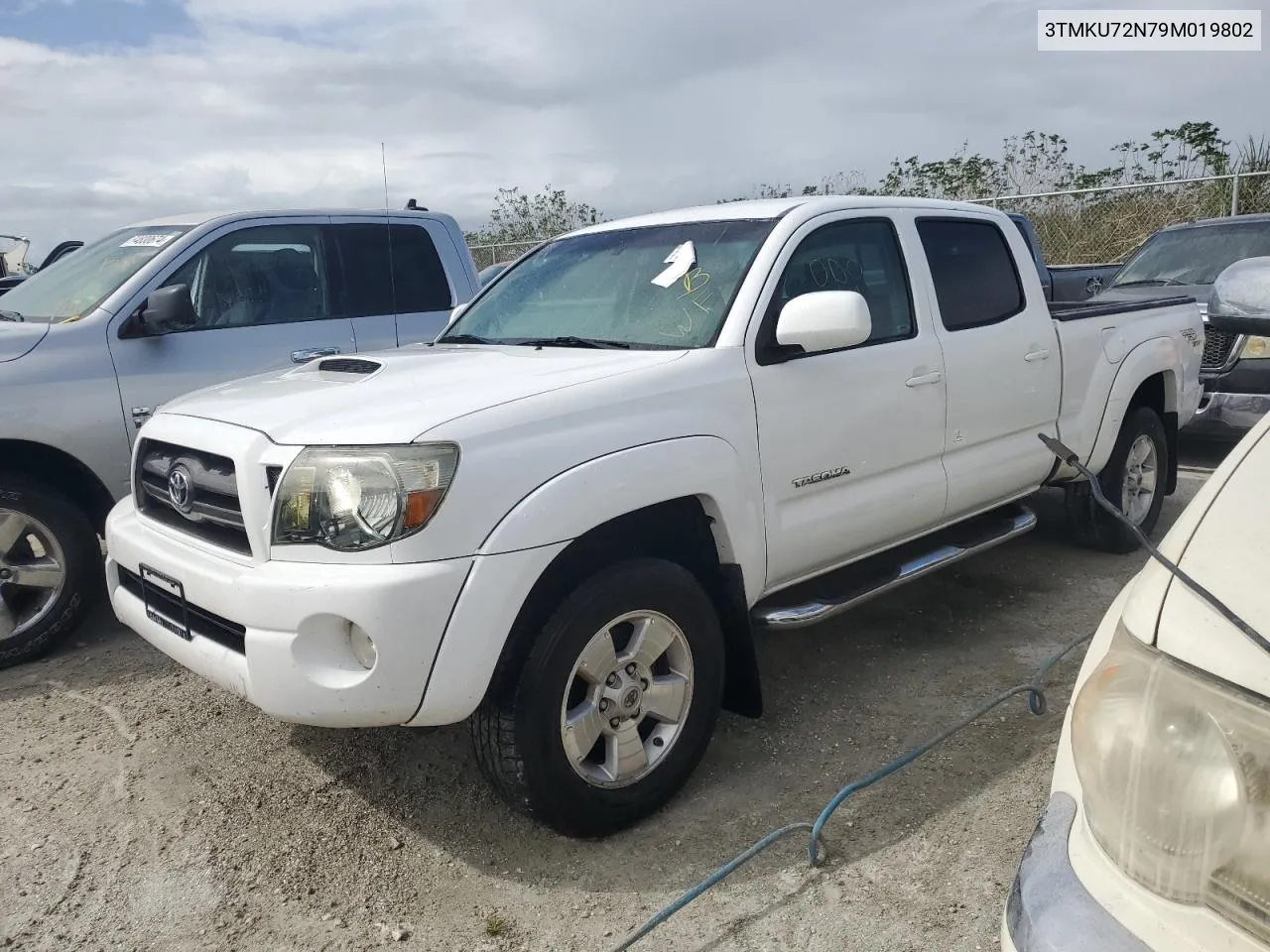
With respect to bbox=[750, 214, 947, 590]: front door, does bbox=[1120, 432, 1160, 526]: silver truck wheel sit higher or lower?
lower

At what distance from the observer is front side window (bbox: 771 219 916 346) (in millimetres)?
3533

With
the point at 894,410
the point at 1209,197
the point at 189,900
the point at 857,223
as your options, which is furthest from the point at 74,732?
the point at 1209,197

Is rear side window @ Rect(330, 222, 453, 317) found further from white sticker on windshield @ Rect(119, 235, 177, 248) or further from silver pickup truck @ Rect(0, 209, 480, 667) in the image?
white sticker on windshield @ Rect(119, 235, 177, 248)

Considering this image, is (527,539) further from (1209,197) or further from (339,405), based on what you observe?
(1209,197)

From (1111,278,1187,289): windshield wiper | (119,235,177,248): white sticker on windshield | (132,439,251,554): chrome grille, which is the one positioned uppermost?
(119,235,177,248): white sticker on windshield

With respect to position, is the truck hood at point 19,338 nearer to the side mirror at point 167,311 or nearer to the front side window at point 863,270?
the side mirror at point 167,311

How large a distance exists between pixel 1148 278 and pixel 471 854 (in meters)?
8.15

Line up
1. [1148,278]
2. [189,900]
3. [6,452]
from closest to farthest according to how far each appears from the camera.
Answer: [189,900]
[6,452]
[1148,278]

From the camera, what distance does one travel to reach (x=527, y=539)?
8.39ft

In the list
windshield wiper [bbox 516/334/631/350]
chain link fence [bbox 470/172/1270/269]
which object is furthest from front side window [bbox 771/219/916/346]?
chain link fence [bbox 470/172/1270/269]

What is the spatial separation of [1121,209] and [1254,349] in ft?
29.2

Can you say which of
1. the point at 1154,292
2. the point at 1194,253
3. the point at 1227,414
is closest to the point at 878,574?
the point at 1227,414

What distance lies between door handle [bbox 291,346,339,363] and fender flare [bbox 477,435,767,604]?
2729 millimetres

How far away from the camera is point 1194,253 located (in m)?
8.69
